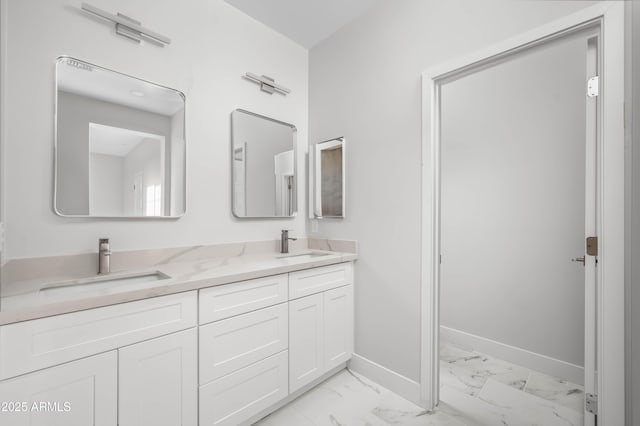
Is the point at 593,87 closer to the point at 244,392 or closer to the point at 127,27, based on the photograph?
the point at 244,392

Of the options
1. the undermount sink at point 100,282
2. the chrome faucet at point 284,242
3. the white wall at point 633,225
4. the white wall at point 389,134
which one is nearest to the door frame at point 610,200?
the white wall at point 633,225

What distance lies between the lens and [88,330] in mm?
1008

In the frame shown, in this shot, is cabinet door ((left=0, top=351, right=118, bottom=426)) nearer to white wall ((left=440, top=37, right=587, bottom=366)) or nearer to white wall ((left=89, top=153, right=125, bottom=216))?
white wall ((left=89, top=153, right=125, bottom=216))

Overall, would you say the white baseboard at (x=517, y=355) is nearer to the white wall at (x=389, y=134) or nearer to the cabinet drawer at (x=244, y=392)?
the white wall at (x=389, y=134)

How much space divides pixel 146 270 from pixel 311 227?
1.33 m

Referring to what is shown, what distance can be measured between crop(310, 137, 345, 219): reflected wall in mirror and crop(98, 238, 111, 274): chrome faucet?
4.79 ft

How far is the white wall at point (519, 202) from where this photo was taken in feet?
6.43

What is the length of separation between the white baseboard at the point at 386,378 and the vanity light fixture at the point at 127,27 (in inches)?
99.8

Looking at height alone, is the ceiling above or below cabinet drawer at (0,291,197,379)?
above

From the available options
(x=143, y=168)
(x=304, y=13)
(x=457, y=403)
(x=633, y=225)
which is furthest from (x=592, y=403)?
(x=304, y=13)

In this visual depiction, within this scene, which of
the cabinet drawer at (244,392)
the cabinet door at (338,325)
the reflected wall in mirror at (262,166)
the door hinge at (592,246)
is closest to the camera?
the door hinge at (592,246)

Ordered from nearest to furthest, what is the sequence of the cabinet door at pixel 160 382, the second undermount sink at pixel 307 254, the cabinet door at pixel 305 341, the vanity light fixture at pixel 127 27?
the cabinet door at pixel 160 382 < the vanity light fixture at pixel 127 27 < the cabinet door at pixel 305 341 < the second undermount sink at pixel 307 254

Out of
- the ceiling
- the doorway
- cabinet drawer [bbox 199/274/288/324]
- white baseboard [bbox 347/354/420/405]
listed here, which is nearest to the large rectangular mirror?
cabinet drawer [bbox 199/274/288/324]

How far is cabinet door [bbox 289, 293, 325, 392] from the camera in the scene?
5.51 feet
